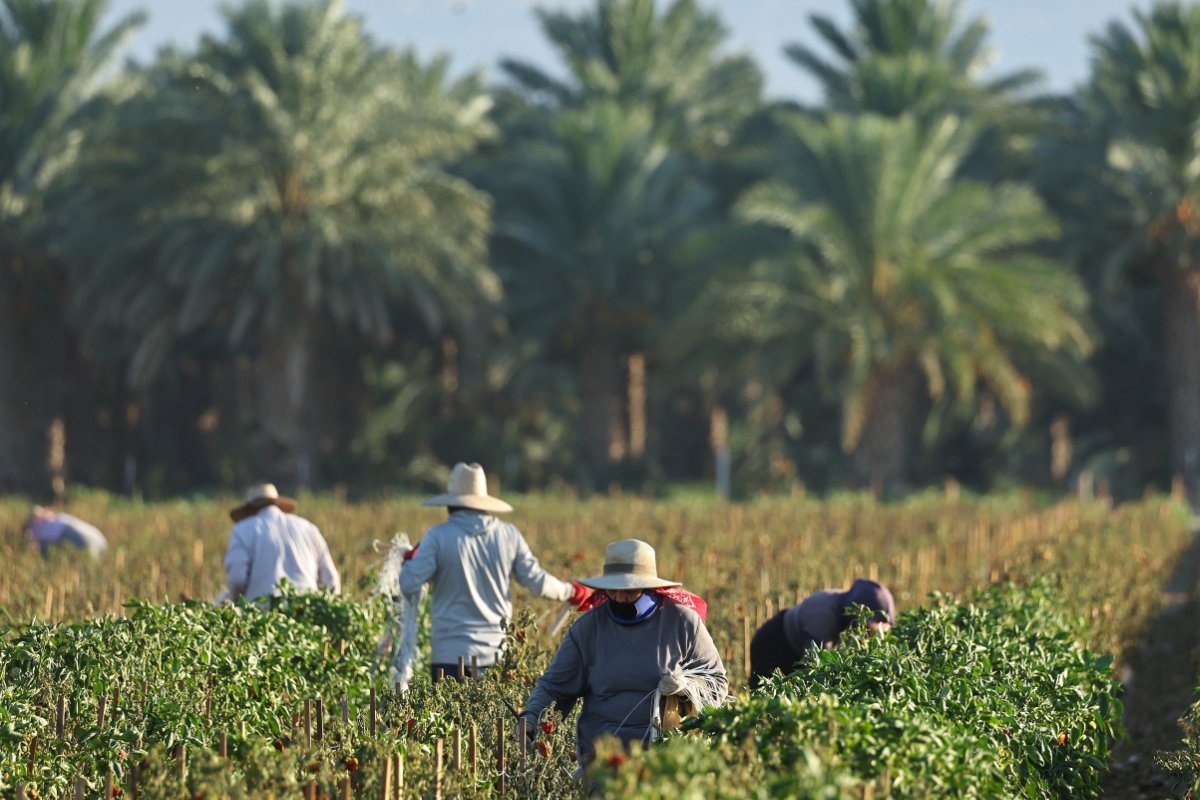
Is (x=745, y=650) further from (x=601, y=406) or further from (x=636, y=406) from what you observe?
(x=636, y=406)

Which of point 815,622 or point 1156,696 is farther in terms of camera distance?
point 1156,696

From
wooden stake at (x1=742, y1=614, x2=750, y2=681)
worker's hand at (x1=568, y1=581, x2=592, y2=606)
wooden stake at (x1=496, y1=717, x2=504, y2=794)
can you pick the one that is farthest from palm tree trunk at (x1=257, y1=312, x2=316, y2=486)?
wooden stake at (x1=496, y1=717, x2=504, y2=794)

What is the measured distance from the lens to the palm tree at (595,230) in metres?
30.9

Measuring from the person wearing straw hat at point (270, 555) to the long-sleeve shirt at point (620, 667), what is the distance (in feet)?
10.2

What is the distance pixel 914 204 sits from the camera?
92.1 feet

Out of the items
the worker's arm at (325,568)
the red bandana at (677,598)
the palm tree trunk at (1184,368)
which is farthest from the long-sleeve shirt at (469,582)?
the palm tree trunk at (1184,368)

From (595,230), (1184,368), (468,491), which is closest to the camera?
(468,491)

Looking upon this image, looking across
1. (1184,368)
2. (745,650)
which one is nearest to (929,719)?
(745,650)

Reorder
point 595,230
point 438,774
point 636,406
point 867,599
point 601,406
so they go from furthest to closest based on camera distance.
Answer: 1. point 636,406
2. point 601,406
3. point 595,230
4. point 867,599
5. point 438,774

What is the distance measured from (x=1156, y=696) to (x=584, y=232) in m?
20.5

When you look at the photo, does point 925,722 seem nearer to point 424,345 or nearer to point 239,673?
point 239,673

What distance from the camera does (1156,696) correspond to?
11.9m

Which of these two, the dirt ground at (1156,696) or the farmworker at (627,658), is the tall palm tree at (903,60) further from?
the farmworker at (627,658)

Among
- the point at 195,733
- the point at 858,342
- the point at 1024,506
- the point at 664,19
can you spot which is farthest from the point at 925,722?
the point at 664,19
